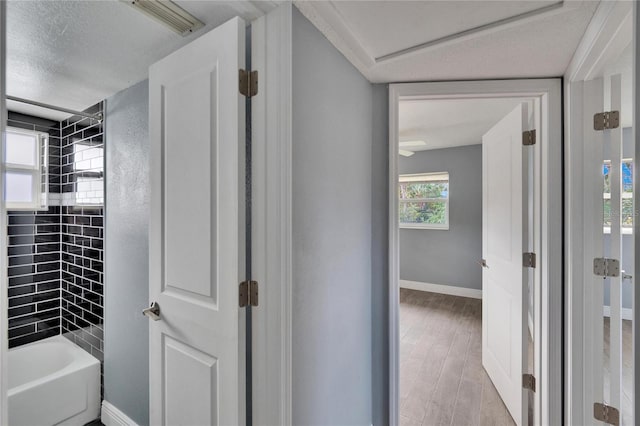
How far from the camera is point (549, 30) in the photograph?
1161mm

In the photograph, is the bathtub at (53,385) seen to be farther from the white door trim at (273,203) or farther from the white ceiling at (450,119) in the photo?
the white ceiling at (450,119)

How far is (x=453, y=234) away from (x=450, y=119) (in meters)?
2.13

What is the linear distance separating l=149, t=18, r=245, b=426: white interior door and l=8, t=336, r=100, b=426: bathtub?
3.17 ft

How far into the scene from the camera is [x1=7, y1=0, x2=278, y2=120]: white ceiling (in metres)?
1.08

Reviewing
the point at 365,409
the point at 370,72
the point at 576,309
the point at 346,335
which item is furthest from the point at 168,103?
the point at 576,309

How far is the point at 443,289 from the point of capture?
4559mm

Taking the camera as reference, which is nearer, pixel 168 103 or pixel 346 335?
pixel 168 103

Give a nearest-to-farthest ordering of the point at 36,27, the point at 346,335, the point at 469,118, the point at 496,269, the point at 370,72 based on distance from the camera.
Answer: the point at 36,27, the point at 346,335, the point at 370,72, the point at 496,269, the point at 469,118

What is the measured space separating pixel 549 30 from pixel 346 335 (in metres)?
1.62

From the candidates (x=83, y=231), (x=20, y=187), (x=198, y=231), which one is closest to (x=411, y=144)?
(x=198, y=231)

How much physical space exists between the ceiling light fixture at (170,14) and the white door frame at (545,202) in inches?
43.8

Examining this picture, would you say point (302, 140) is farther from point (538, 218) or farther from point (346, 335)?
point (538, 218)

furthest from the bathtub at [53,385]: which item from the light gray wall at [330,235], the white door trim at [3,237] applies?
the light gray wall at [330,235]

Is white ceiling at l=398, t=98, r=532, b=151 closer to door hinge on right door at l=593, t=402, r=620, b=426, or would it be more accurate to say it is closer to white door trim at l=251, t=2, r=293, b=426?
white door trim at l=251, t=2, r=293, b=426
